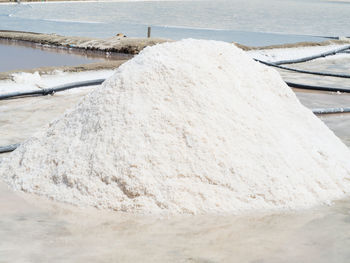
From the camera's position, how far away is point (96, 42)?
14398 millimetres

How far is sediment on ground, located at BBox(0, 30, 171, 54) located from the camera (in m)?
13.3

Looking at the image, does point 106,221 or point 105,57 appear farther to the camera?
point 105,57

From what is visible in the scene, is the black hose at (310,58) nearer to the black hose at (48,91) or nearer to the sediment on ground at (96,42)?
the sediment on ground at (96,42)

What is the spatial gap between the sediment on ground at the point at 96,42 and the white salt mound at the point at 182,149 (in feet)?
30.8

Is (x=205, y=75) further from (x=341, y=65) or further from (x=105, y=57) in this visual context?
(x=105, y=57)

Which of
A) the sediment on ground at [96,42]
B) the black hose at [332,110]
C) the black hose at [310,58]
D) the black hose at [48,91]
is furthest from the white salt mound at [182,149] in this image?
the sediment on ground at [96,42]

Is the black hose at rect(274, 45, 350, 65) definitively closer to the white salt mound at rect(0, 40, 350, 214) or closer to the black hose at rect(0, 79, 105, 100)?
the black hose at rect(0, 79, 105, 100)

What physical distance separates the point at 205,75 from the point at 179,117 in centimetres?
47

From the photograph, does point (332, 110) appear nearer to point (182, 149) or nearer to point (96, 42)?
point (182, 149)

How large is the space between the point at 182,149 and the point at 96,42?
11.8 metres

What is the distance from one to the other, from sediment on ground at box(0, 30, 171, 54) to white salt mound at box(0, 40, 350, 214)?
30.8 ft

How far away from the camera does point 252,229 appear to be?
284 centimetres

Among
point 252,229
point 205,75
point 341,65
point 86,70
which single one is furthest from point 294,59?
point 252,229

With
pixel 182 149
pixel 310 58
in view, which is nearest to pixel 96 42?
pixel 310 58
